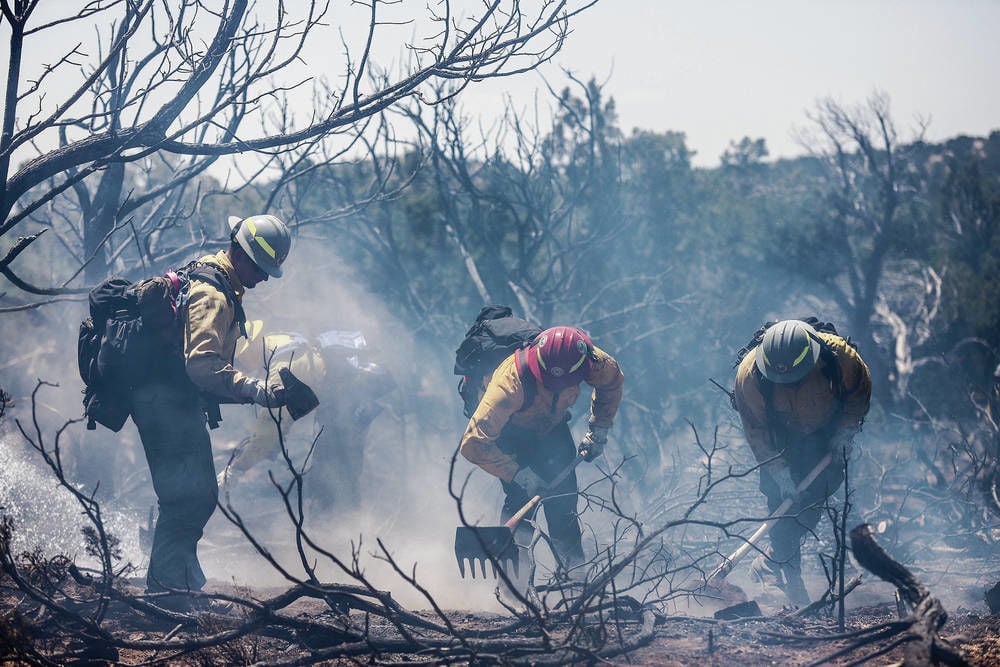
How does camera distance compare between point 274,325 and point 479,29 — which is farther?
point 274,325

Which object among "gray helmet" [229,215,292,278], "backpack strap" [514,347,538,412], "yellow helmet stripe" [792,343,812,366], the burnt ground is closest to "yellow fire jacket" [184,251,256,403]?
"gray helmet" [229,215,292,278]

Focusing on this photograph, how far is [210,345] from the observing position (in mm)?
3965

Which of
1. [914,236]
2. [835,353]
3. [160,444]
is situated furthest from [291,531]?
[914,236]

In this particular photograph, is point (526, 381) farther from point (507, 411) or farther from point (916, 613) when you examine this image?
point (916, 613)

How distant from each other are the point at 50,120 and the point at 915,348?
10.4 m

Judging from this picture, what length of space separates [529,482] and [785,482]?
175cm

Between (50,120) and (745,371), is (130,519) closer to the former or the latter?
(50,120)

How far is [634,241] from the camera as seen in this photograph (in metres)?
11.7

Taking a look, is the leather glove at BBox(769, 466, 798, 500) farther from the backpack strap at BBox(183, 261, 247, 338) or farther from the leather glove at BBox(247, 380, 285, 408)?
the backpack strap at BBox(183, 261, 247, 338)

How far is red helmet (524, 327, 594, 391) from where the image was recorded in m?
4.73

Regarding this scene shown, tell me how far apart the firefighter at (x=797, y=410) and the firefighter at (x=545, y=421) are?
0.94m

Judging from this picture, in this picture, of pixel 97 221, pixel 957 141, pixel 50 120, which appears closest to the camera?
pixel 50 120

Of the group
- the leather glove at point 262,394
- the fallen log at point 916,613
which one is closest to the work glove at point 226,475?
the leather glove at point 262,394

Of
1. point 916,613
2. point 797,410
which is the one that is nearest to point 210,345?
point 916,613
